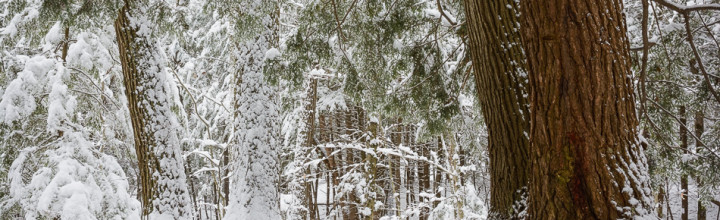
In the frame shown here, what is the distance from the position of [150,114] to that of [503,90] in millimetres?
3937

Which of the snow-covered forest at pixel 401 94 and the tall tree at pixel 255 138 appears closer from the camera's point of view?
the snow-covered forest at pixel 401 94

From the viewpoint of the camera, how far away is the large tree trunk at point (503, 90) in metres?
2.66

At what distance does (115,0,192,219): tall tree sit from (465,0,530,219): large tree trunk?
3714 mm

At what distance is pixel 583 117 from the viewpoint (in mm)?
1896

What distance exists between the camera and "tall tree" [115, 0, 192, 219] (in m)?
4.90

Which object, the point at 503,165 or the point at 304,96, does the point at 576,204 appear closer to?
the point at 503,165

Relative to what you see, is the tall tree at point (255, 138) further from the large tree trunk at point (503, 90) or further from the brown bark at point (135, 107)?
the large tree trunk at point (503, 90)

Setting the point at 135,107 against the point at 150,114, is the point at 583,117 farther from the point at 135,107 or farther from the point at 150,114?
the point at 135,107

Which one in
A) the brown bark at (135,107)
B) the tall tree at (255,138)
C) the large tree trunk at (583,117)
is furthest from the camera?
the tall tree at (255,138)

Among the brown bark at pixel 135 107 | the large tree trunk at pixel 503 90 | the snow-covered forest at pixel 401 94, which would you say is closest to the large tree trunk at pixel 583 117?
the snow-covered forest at pixel 401 94

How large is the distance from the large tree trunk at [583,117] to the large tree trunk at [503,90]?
2.21ft

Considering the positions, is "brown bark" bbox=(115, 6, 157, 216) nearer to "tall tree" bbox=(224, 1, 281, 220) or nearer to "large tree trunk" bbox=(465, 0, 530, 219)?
"tall tree" bbox=(224, 1, 281, 220)

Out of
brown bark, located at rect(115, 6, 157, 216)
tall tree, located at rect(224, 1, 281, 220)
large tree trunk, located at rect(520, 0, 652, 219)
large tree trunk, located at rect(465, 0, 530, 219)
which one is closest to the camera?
large tree trunk, located at rect(520, 0, 652, 219)

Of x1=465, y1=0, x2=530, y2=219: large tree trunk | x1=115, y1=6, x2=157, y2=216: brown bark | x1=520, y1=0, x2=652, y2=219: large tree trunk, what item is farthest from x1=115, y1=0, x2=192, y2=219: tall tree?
x1=520, y1=0, x2=652, y2=219: large tree trunk
